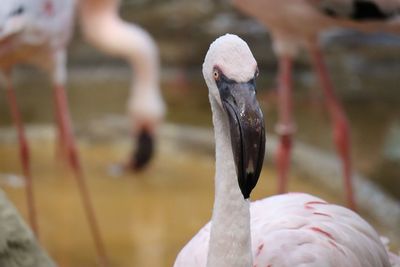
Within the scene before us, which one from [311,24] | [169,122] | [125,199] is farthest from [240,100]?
[169,122]

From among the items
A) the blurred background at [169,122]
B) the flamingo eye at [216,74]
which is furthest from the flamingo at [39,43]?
the flamingo eye at [216,74]

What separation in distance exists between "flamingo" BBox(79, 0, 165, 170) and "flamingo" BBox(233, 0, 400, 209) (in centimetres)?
154

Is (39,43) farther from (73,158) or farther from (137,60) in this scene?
(137,60)

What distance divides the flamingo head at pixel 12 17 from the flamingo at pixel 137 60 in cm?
166

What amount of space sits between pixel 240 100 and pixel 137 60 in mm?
3638

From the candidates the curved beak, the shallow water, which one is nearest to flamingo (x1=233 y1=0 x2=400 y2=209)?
the shallow water

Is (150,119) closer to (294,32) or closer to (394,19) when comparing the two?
(294,32)

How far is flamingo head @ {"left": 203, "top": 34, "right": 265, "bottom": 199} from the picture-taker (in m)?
2.06

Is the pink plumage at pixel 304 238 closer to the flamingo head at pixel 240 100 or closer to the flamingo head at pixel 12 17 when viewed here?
the flamingo head at pixel 240 100

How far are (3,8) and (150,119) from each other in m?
2.06

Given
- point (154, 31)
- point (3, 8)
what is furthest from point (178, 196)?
point (154, 31)

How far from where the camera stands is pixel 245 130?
6.80 ft

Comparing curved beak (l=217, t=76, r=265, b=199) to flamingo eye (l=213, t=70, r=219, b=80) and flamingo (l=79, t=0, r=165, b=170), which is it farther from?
flamingo (l=79, t=0, r=165, b=170)

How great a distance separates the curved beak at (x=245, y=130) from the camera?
81.0 inches
